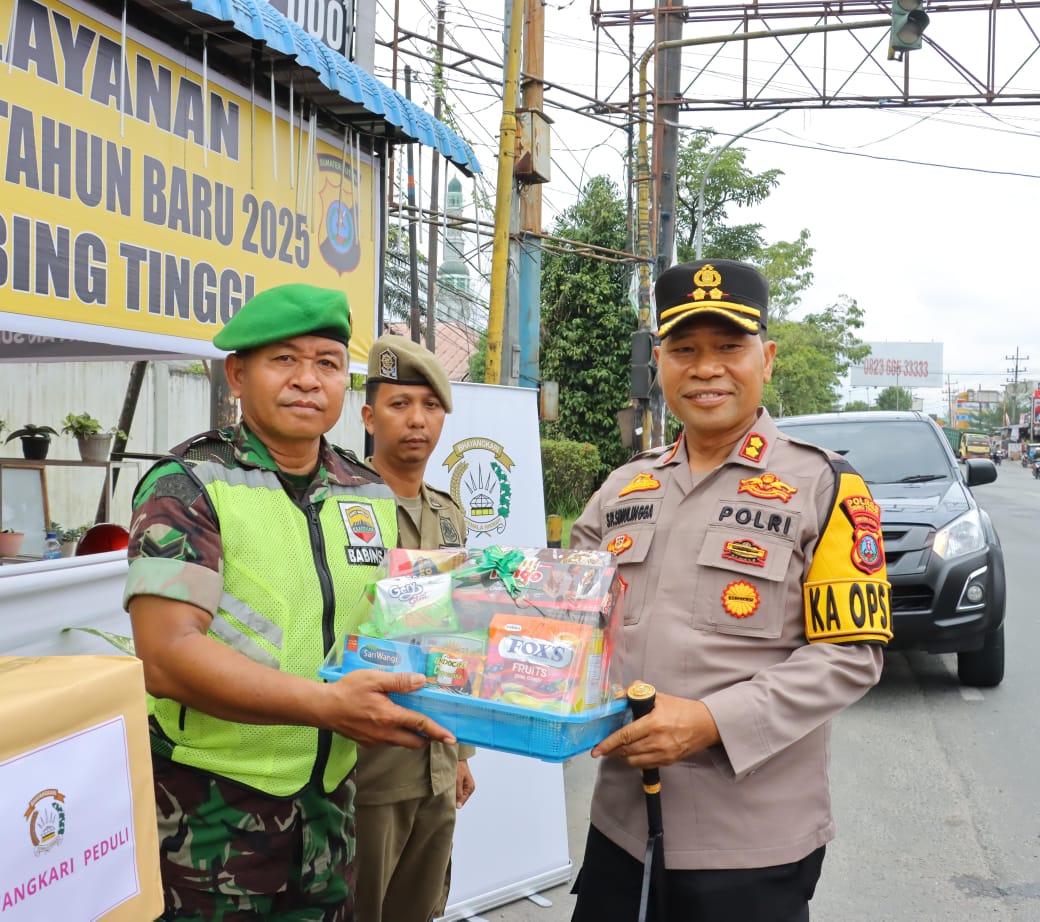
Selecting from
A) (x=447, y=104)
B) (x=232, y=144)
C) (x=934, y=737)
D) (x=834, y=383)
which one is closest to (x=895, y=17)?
(x=447, y=104)

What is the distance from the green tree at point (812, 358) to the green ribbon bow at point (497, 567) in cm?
3111

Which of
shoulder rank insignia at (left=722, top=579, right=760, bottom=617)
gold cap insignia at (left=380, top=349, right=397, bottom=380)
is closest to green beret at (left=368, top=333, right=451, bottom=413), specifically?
gold cap insignia at (left=380, top=349, right=397, bottom=380)

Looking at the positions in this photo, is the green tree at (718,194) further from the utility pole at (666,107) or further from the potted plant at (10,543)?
the potted plant at (10,543)

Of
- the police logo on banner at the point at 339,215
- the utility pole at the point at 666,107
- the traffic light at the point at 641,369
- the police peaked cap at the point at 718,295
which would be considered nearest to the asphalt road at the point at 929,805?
the police peaked cap at the point at 718,295

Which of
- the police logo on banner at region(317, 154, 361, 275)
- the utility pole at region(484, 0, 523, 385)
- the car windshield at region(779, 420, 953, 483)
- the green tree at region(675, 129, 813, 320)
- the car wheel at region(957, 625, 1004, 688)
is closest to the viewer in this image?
the police logo on banner at region(317, 154, 361, 275)

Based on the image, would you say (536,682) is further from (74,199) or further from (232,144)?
(232,144)

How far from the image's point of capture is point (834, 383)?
4200 cm

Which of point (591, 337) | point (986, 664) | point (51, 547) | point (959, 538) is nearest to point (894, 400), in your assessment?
point (591, 337)

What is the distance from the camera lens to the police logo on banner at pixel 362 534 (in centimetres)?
186

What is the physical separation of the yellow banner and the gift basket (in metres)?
1.87

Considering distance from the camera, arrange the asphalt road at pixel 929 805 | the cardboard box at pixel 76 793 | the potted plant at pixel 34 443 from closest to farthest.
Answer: the cardboard box at pixel 76 793, the asphalt road at pixel 929 805, the potted plant at pixel 34 443

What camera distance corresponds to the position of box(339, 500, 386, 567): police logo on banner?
1857mm

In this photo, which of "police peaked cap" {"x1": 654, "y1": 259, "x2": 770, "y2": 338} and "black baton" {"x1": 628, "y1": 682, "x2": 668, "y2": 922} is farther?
"police peaked cap" {"x1": 654, "y1": 259, "x2": 770, "y2": 338}

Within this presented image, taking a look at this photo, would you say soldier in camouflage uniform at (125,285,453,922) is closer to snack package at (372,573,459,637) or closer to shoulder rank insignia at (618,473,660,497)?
snack package at (372,573,459,637)
